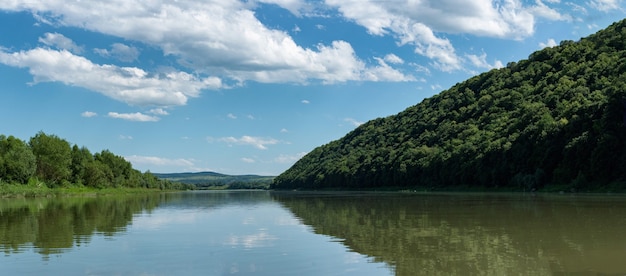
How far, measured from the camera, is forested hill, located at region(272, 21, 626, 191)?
78500 millimetres

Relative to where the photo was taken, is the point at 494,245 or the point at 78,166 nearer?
the point at 494,245

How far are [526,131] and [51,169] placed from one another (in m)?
91.7

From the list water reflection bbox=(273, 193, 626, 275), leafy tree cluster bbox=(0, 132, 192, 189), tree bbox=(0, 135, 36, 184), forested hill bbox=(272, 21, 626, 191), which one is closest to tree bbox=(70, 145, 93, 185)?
leafy tree cluster bbox=(0, 132, 192, 189)

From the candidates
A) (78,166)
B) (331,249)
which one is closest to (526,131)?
(331,249)

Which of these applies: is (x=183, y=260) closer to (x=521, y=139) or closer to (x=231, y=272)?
(x=231, y=272)

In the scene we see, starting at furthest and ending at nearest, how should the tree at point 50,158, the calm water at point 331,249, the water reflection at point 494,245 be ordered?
the tree at point 50,158 < the calm water at point 331,249 < the water reflection at point 494,245

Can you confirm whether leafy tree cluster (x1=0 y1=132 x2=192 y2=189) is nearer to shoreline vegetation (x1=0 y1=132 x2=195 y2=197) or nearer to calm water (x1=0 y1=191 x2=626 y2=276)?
shoreline vegetation (x1=0 y1=132 x2=195 y2=197)

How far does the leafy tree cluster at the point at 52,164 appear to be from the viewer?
308ft

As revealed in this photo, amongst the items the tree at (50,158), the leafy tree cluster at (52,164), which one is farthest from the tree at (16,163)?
the tree at (50,158)

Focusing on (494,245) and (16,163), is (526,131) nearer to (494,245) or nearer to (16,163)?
(16,163)

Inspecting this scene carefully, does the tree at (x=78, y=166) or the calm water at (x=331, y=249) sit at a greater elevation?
the tree at (x=78, y=166)

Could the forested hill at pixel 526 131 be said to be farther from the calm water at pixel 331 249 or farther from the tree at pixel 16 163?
the tree at pixel 16 163

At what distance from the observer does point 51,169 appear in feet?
365

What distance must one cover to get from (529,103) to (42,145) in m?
105
